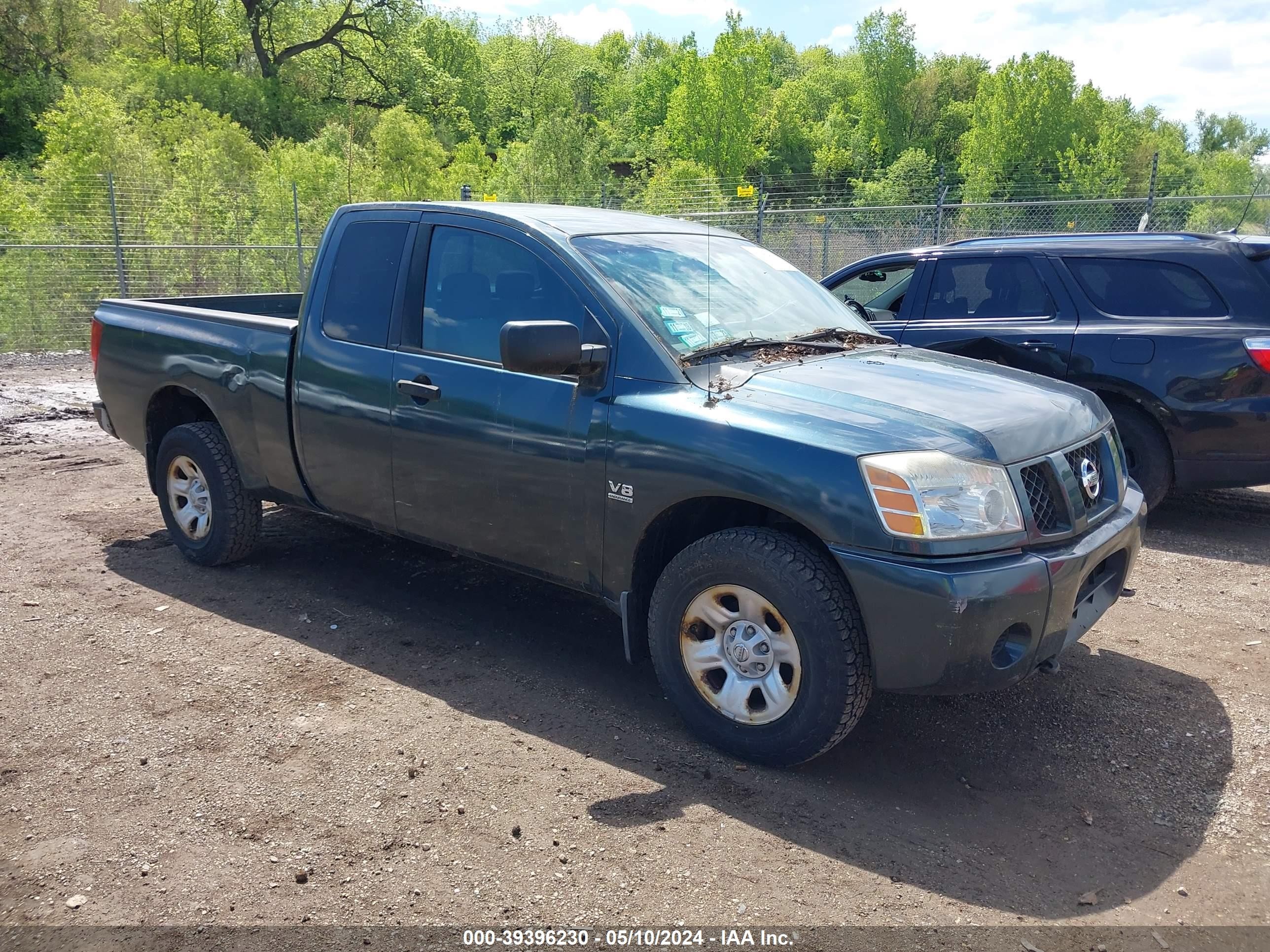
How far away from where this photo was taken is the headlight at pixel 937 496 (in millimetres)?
3201

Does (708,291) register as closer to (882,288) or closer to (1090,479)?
(1090,479)

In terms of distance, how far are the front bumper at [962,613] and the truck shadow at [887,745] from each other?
46 centimetres

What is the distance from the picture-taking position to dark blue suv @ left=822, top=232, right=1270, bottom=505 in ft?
20.4

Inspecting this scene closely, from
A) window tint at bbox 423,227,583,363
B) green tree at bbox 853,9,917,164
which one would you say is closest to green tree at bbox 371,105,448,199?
window tint at bbox 423,227,583,363

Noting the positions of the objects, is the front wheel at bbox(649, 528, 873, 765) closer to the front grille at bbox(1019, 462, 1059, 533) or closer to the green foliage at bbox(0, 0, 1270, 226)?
the front grille at bbox(1019, 462, 1059, 533)

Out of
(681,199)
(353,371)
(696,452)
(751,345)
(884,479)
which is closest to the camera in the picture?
(884,479)

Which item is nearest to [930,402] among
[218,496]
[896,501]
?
[896,501]

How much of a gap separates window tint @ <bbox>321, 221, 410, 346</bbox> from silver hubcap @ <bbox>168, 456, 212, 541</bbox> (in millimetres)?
1407

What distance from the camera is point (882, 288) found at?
8023mm

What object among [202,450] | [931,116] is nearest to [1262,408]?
[202,450]

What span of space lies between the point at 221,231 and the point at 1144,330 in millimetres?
19630

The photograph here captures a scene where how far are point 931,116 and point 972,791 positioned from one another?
104127 millimetres

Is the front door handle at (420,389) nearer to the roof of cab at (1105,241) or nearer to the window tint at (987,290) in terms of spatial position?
the window tint at (987,290)

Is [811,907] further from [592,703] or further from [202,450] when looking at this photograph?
[202,450]
